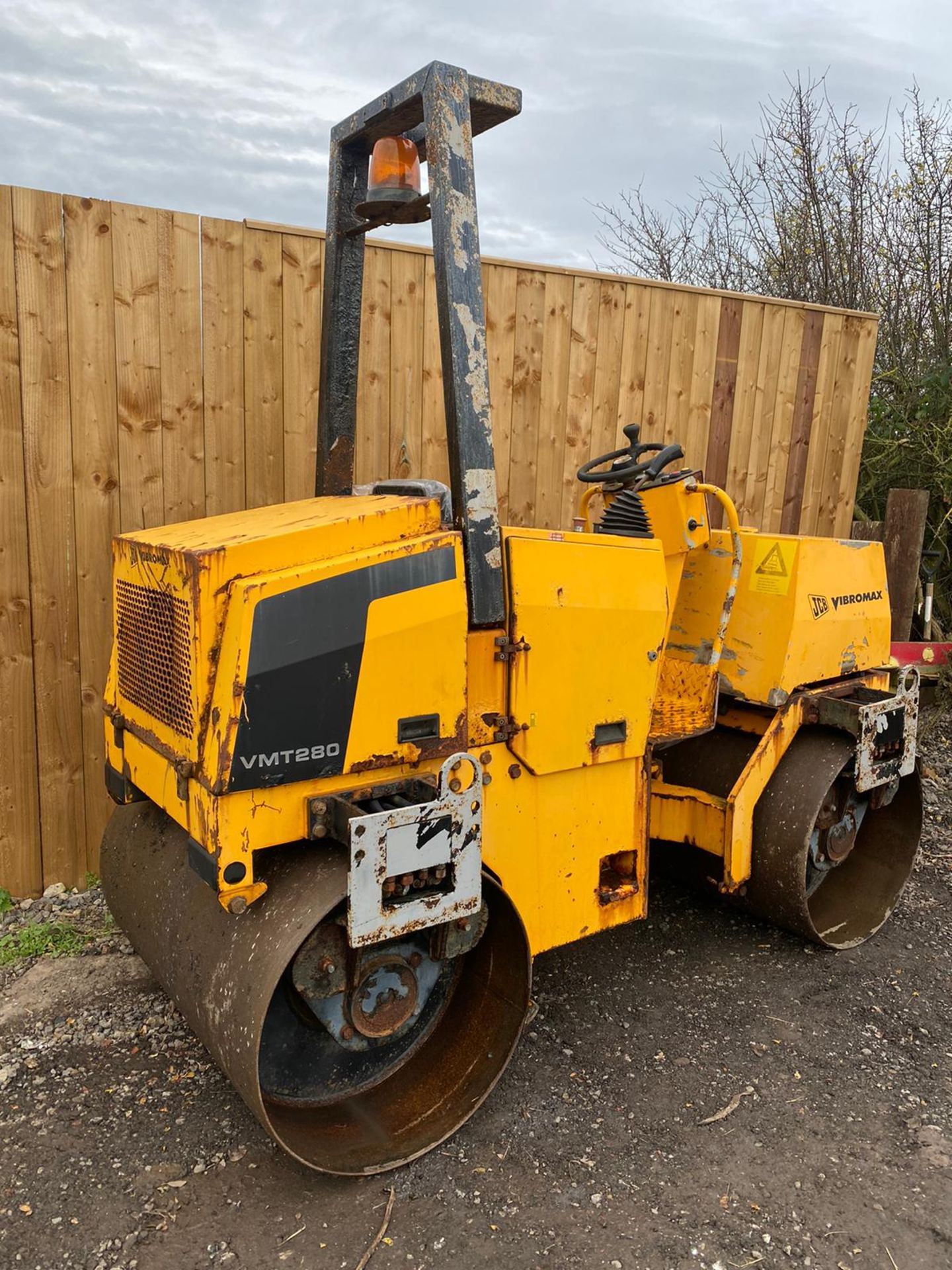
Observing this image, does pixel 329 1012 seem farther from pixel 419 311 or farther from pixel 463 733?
pixel 419 311

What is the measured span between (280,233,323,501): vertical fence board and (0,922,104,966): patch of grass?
1.93 metres

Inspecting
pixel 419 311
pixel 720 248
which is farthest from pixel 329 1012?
pixel 720 248

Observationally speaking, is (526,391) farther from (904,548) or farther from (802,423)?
(904,548)

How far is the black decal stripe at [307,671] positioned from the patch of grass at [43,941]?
5.99ft

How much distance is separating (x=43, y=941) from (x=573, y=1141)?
2111 mm

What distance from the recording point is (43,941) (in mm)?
3502

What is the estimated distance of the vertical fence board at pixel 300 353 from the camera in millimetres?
3926

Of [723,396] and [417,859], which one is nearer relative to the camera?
[417,859]

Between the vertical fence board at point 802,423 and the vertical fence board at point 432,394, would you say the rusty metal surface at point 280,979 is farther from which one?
the vertical fence board at point 802,423

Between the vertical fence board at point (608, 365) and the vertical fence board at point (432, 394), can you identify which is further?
the vertical fence board at point (608, 365)

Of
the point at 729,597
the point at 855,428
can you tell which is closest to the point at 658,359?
the point at 855,428

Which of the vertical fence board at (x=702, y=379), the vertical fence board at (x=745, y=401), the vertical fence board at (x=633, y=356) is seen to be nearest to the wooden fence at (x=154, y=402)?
the vertical fence board at (x=633, y=356)

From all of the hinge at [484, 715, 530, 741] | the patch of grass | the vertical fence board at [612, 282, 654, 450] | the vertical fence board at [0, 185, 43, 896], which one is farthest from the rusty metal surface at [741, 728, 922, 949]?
the vertical fence board at [0, 185, 43, 896]

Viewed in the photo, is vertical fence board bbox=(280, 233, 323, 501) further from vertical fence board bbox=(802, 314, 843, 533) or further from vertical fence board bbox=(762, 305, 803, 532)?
vertical fence board bbox=(802, 314, 843, 533)
